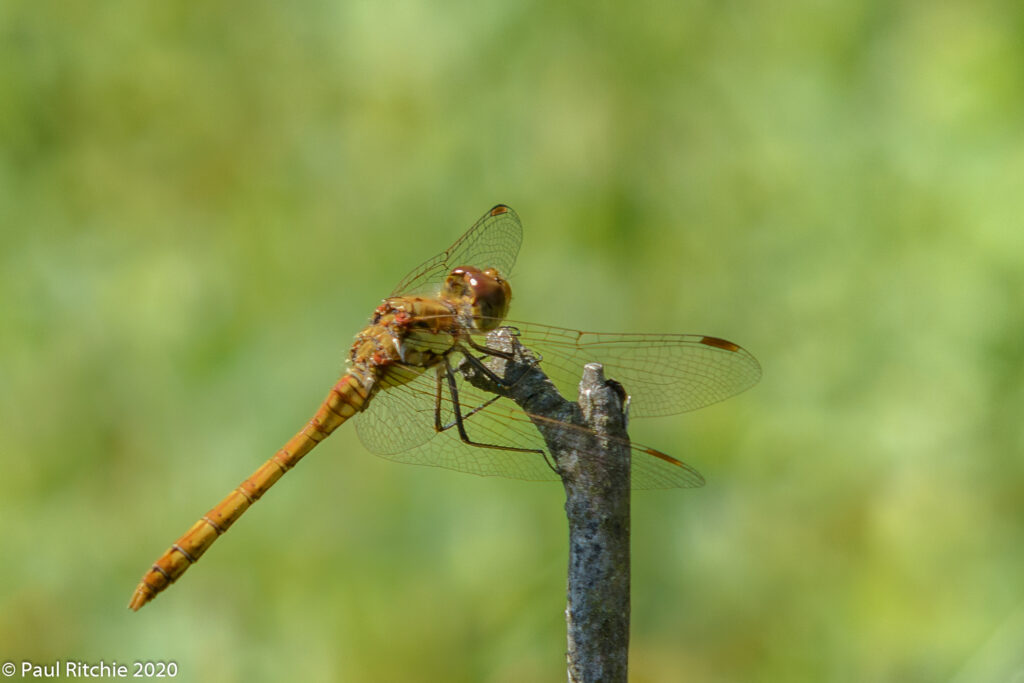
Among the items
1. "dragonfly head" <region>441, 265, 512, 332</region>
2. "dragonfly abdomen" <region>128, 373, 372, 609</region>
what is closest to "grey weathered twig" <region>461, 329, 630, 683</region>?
"dragonfly head" <region>441, 265, 512, 332</region>

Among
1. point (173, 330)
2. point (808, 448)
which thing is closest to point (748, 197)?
point (808, 448)

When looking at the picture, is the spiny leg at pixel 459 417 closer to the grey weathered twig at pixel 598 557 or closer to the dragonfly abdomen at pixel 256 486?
the dragonfly abdomen at pixel 256 486

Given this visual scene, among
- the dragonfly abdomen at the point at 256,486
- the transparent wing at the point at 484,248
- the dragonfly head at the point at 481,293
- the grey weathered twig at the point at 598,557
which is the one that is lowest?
the grey weathered twig at the point at 598,557

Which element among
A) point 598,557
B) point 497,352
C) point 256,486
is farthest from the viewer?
point 256,486

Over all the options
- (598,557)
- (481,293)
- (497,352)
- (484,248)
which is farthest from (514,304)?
(598,557)

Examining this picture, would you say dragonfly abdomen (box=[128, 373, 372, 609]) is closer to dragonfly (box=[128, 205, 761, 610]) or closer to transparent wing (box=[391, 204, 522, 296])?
dragonfly (box=[128, 205, 761, 610])

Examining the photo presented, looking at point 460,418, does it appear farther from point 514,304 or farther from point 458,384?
point 514,304

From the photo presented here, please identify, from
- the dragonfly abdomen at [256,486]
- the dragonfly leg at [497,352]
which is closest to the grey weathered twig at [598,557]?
the dragonfly leg at [497,352]
